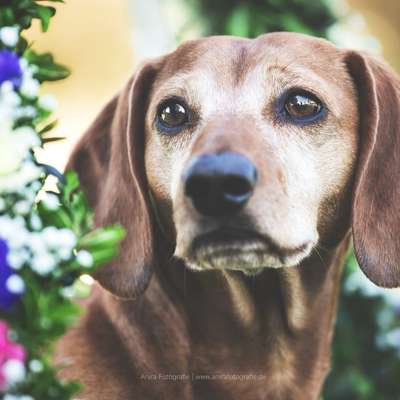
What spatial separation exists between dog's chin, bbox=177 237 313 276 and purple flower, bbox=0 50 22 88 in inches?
31.1

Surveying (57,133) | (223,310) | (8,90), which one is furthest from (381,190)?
(57,133)

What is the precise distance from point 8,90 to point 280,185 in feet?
3.18

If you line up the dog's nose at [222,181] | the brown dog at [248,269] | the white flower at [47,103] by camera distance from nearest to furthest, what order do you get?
1. the white flower at [47,103]
2. the dog's nose at [222,181]
3. the brown dog at [248,269]

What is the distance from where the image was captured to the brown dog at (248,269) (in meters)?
2.66

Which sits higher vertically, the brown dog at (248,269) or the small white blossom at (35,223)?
the small white blossom at (35,223)

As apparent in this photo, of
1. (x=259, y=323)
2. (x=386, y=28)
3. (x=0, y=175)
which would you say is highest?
(x=0, y=175)

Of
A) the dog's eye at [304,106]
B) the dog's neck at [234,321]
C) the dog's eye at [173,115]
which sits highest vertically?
the dog's eye at [304,106]

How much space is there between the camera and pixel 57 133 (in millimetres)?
8672

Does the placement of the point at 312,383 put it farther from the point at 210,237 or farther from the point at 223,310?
the point at 210,237

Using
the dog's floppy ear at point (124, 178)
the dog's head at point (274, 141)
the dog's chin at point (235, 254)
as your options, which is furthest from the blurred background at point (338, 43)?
the dog's chin at point (235, 254)

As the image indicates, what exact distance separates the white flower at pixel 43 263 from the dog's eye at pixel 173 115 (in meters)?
1.22

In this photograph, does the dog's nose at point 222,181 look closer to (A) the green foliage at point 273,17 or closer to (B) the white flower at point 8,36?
(B) the white flower at point 8,36

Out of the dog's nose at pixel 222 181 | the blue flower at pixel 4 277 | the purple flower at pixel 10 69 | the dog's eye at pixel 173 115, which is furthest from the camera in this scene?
the dog's eye at pixel 173 115

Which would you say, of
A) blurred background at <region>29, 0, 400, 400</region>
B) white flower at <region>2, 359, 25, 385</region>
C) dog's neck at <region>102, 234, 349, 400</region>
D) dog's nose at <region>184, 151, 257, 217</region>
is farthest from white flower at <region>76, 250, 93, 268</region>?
blurred background at <region>29, 0, 400, 400</region>
